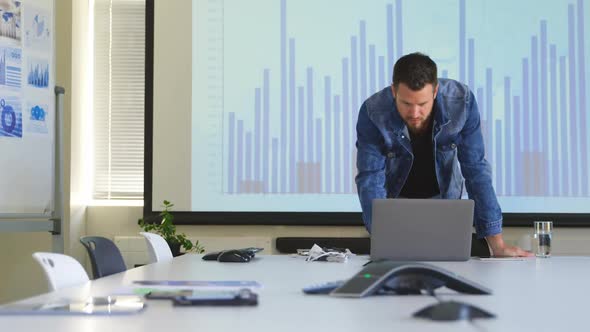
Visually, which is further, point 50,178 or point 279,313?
point 50,178

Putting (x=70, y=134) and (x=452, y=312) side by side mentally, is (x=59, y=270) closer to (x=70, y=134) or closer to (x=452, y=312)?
(x=452, y=312)

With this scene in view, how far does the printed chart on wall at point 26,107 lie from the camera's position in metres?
4.16

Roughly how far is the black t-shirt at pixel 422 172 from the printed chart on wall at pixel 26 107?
2104mm

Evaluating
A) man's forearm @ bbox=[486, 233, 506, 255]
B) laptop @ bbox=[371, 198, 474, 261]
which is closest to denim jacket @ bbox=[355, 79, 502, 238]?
man's forearm @ bbox=[486, 233, 506, 255]

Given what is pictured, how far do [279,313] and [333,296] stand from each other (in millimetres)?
243

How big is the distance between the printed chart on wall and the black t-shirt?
6.90 feet

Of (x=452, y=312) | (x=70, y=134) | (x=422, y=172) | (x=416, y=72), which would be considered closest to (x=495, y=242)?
(x=422, y=172)

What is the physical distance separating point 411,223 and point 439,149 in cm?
103

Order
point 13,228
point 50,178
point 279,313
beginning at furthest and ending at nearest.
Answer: point 50,178 → point 13,228 → point 279,313

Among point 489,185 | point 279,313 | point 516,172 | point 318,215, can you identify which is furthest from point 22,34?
point 279,313

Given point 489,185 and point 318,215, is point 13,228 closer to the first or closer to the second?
point 318,215

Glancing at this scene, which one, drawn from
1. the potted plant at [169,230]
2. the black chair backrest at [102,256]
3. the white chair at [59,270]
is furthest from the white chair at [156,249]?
the potted plant at [169,230]

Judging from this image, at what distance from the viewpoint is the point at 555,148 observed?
5.17 meters

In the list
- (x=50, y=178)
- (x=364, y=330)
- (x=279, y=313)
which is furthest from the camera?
(x=50, y=178)
